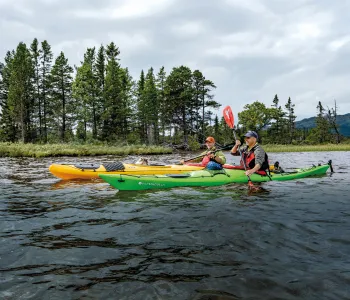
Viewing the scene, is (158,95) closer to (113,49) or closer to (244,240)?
(113,49)

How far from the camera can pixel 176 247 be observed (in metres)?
3.39

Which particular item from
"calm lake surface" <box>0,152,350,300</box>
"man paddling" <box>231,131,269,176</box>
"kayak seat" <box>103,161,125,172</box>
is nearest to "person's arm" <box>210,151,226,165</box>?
"man paddling" <box>231,131,269,176</box>

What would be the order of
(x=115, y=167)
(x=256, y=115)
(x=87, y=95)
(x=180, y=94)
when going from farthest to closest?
(x=256, y=115) → (x=180, y=94) → (x=87, y=95) → (x=115, y=167)

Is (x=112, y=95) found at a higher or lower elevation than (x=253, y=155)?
higher

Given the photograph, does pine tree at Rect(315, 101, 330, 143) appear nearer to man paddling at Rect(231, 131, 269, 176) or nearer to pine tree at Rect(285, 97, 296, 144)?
pine tree at Rect(285, 97, 296, 144)

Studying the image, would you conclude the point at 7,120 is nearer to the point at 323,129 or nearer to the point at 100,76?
the point at 100,76

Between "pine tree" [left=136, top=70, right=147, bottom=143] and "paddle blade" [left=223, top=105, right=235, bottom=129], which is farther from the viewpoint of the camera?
"pine tree" [left=136, top=70, right=147, bottom=143]

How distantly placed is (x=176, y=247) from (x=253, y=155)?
498cm

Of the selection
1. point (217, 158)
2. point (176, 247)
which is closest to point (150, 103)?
point (217, 158)

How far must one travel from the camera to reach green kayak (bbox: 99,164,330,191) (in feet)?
22.3

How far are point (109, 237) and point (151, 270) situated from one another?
1.13 m

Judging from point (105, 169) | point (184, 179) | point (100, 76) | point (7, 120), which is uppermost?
point (100, 76)

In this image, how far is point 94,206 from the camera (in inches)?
215

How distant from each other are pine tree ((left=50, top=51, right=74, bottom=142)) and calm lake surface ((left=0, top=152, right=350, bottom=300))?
103 feet
